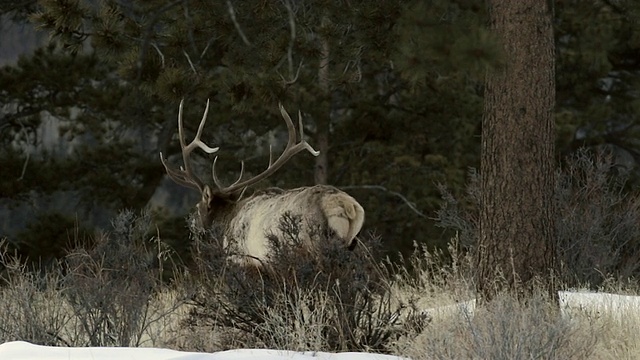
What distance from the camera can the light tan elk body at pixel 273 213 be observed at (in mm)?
8547

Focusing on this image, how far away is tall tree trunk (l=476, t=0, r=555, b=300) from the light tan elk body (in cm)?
102

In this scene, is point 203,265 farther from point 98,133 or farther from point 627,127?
point 627,127

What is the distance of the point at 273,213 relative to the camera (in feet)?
29.6

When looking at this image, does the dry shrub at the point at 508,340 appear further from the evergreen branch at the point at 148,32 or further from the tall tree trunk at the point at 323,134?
the tall tree trunk at the point at 323,134

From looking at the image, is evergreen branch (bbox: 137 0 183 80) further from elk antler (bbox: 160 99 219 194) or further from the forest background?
the forest background

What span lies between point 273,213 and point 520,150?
1964mm

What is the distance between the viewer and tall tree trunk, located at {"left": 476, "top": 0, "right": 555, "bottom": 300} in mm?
8094

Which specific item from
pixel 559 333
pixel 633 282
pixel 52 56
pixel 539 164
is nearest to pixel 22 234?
pixel 52 56

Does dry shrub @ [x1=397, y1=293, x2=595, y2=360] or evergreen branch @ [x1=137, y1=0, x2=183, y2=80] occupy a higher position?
evergreen branch @ [x1=137, y1=0, x2=183, y2=80]

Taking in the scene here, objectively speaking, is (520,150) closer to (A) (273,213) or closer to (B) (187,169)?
(A) (273,213)

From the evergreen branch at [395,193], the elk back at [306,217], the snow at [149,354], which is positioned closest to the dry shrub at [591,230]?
the elk back at [306,217]

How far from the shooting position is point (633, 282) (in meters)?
10.8

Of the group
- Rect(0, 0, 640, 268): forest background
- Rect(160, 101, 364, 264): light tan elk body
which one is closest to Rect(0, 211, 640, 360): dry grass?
Rect(160, 101, 364, 264): light tan elk body

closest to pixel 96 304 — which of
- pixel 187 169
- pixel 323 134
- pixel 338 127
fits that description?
pixel 187 169
